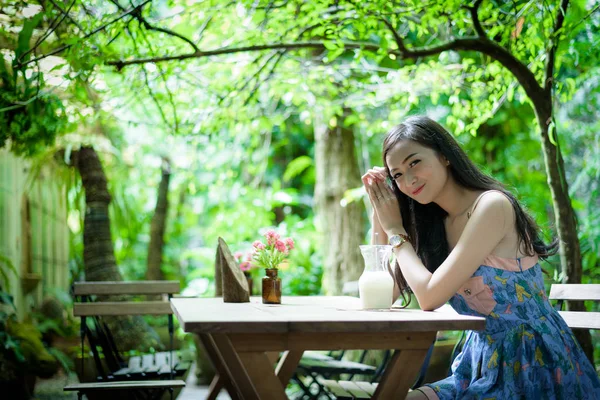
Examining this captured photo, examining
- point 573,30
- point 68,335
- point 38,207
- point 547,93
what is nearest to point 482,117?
point 547,93

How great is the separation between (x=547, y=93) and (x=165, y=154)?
7020 mm

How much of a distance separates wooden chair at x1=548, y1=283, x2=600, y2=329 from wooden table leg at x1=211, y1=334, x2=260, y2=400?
5.71 feet

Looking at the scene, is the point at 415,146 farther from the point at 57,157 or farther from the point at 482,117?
the point at 57,157

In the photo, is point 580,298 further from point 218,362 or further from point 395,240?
point 218,362

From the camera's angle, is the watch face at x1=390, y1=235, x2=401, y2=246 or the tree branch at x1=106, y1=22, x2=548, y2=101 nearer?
the watch face at x1=390, y1=235, x2=401, y2=246

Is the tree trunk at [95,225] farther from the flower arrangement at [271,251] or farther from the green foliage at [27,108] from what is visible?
the flower arrangement at [271,251]

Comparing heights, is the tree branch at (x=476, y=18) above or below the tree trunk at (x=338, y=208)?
above

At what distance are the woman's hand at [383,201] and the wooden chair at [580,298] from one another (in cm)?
103

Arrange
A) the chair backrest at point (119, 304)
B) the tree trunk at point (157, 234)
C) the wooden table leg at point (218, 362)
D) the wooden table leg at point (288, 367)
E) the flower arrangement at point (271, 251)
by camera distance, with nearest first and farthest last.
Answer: the wooden table leg at point (218, 362) < the wooden table leg at point (288, 367) < the flower arrangement at point (271, 251) < the chair backrest at point (119, 304) < the tree trunk at point (157, 234)

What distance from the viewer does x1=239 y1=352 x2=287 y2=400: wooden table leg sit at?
1862 millimetres

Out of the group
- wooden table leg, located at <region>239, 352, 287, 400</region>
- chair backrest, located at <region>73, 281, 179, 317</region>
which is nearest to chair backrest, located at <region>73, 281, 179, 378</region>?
chair backrest, located at <region>73, 281, 179, 317</region>

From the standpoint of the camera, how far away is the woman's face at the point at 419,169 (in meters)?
2.45

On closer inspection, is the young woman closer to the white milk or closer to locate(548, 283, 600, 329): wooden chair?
the white milk

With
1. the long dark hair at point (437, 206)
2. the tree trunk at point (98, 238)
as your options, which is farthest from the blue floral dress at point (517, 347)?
the tree trunk at point (98, 238)
